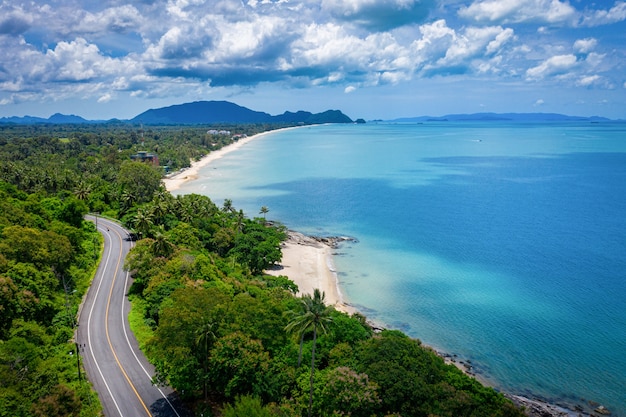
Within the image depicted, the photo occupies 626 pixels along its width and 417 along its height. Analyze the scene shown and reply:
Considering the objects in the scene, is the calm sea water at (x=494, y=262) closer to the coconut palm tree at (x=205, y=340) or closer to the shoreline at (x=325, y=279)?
the shoreline at (x=325, y=279)

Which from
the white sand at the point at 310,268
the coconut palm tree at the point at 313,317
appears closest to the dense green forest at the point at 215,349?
the coconut palm tree at the point at 313,317

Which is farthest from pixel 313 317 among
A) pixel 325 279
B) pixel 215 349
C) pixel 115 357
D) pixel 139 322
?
pixel 325 279

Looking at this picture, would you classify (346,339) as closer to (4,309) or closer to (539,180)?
(4,309)

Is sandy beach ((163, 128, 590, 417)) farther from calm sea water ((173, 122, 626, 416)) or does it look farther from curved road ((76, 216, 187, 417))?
curved road ((76, 216, 187, 417))

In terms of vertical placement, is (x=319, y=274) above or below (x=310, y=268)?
below

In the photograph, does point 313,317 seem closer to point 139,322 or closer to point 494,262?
point 139,322

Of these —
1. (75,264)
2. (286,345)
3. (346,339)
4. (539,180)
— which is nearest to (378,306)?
(346,339)
